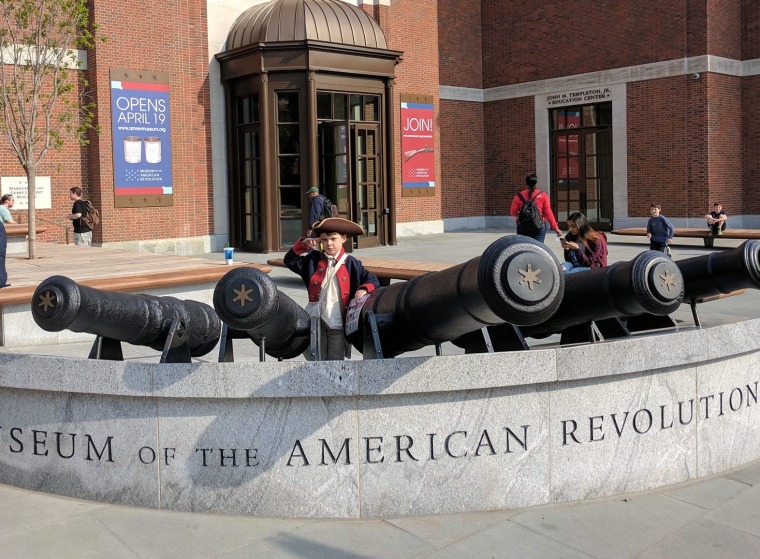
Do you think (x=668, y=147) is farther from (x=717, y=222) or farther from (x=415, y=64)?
(x=415, y=64)

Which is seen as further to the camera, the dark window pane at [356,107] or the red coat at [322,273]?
the dark window pane at [356,107]

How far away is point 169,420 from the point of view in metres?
4.87

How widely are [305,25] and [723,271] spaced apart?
1674cm

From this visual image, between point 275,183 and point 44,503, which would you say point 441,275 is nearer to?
point 44,503

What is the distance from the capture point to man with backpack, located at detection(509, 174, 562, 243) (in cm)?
1300

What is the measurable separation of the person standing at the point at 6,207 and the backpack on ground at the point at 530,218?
10564 mm

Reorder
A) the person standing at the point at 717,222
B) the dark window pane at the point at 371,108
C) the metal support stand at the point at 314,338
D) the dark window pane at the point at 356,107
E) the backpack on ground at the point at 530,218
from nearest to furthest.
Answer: the metal support stand at the point at 314,338 → the backpack on ground at the point at 530,218 → the person standing at the point at 717,222 → the dark window pane at the point at 356,107 → the dark window pane at the point at 371,108

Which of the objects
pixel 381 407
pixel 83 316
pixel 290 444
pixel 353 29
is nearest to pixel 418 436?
pixel 381 407

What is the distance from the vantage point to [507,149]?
30562 millimetres

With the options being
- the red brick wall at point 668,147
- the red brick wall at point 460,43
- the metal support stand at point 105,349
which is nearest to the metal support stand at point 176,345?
the metal support stand at point 105,349

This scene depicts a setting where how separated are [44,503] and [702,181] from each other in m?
23.9

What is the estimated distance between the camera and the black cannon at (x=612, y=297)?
477 cm

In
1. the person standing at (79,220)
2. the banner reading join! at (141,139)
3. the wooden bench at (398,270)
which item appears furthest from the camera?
the banner reading join! at (141,139)

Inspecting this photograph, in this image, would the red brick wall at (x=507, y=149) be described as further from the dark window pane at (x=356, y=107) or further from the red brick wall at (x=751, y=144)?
the dark window pane at (x=356, y=107)
